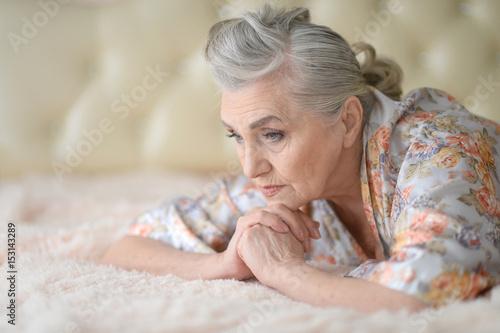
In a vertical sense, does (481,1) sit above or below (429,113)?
above

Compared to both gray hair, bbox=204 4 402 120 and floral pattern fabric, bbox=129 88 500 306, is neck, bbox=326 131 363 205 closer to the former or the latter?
floral pattern fabric, bbox=129 88 500 306

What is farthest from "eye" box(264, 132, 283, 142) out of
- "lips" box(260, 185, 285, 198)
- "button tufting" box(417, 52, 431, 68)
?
"button tufting" box(417, 52, 431, 68)

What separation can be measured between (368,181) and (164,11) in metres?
1.28

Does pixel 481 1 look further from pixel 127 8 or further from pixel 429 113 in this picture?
pixel 127 8

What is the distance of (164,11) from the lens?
2.16 metres

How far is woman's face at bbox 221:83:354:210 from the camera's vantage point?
123cm

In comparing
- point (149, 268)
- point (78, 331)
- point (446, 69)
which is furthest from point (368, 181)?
point (446, 69)

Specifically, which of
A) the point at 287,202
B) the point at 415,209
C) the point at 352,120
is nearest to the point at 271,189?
the point at 287,202

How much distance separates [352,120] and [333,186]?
20cm

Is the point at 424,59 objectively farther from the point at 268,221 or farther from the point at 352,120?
the point at 268,221

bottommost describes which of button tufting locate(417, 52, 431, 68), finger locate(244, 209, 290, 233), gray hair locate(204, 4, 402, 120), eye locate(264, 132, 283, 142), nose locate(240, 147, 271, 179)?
finger locate(244, 209, 290, 233)

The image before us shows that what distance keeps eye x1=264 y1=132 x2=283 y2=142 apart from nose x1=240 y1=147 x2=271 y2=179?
4 centimetres

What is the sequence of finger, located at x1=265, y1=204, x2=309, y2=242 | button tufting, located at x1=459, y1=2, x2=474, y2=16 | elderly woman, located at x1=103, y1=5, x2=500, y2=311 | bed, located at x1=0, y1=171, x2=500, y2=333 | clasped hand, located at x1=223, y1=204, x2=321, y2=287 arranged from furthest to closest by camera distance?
button tufting, located at x1=459, y1=2, x2=474, y2=16 < finger, located at x1=265, y1=204, x2=309, y2=242 < clasped hand, located at x1=223, y1=204, x2=321, y2=287 < elderly woman, located at x1=103, y1=5, x2=500, y2=311 < bed, located at x1=0, y1=171, x2=500, y2=333

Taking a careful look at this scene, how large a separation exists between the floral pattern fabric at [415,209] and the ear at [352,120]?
40 mm
